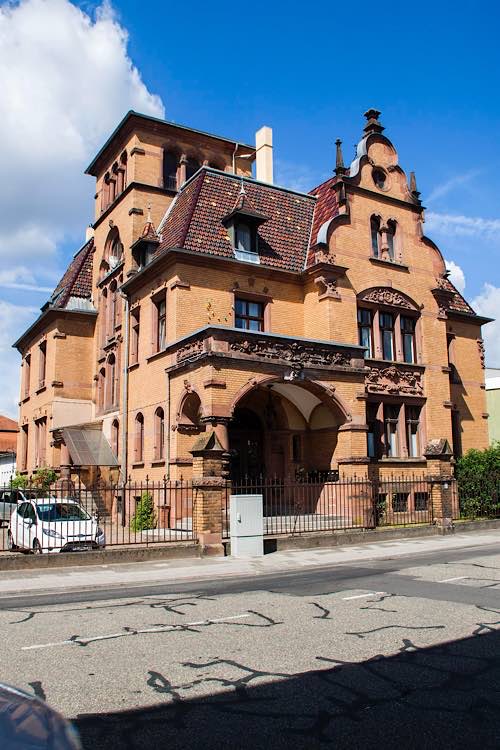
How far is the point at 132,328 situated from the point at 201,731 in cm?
2331

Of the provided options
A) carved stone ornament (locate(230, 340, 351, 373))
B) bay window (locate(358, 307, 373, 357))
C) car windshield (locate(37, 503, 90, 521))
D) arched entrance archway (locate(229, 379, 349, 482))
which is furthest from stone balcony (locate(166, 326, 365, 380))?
car windshield (locate(37, 503, 90, 521))

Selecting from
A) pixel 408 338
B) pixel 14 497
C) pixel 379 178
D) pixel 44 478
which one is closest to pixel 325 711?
pixel 14 497

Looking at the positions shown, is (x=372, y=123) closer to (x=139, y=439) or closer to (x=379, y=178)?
(x=379, y=178)

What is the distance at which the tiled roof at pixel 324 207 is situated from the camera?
88.2ft

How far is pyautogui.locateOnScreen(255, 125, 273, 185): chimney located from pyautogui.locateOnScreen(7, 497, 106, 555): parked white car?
19.5 metres

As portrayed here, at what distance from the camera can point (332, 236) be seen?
25.7 metres

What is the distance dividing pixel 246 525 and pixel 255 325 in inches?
398

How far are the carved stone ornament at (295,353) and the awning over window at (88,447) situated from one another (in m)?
9.31

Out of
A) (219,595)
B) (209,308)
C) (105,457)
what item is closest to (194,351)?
(209,308)

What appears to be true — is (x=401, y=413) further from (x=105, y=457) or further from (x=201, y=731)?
(x=201, y=731)

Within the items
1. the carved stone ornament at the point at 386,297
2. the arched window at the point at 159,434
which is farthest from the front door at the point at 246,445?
the carved stone ornament at the point at 386,297

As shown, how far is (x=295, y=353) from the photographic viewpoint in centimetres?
2144

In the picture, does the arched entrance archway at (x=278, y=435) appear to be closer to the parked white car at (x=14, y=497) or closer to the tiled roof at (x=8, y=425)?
the parked white car at (x=14, y=497)

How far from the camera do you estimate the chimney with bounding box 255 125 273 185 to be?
105 feet
